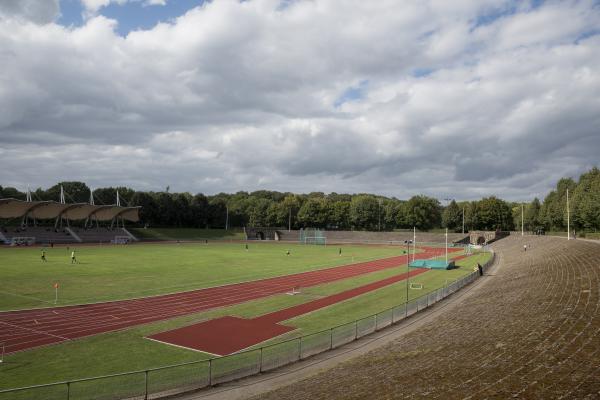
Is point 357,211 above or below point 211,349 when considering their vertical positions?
above

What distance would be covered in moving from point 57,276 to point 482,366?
133 feet

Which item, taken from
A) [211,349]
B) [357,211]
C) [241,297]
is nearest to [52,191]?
[357,211]

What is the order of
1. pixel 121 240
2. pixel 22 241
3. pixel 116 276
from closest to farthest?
pixel 116 276, pixel 22 241, pixel 121 240

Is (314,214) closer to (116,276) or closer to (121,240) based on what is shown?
(121,240)

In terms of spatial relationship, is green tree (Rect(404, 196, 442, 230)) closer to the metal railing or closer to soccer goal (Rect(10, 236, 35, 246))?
soccer goal (Rect(10, 236, 35, 246))

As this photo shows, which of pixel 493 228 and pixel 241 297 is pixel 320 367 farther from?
pixel 493 228

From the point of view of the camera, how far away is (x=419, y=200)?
134250 millimetres

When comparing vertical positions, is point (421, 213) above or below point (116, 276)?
above

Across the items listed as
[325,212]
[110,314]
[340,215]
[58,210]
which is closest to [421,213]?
[340,215]

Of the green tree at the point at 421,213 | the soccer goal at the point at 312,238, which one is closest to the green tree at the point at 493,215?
the green tree at the point at 421,213

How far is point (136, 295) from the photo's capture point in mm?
33469

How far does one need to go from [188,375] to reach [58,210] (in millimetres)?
99849

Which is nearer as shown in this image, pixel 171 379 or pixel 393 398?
pixel 393 398

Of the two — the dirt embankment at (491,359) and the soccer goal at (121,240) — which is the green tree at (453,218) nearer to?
the soccer goal at (121,240)
